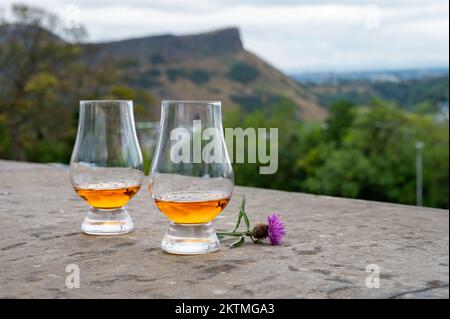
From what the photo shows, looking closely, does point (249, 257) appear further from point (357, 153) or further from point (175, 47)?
point (175, 47)

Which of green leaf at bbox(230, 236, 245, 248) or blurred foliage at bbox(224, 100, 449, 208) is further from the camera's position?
blurred foliage at bbox(224, 100, 449, 208)

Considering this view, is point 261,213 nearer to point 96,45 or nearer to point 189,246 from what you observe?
point 189,246

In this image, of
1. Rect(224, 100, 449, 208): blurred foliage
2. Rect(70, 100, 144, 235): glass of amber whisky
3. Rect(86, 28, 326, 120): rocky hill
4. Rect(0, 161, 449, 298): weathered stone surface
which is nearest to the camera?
Rect(0, 161, 449, 298): weathered stone surface

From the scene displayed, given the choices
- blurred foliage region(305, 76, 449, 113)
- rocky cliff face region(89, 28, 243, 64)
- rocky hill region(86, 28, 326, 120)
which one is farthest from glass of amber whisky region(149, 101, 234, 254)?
rocky cliff face region(89, 28, 243, 64)

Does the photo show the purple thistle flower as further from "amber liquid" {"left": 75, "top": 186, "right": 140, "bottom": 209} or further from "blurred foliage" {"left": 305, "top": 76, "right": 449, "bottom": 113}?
"blurred foliage" {"left": 305, "top": 76, "right": 449, "bottom": 113}

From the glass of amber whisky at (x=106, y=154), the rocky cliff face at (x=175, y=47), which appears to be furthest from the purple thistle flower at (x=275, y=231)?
the rocky cliff face at (x=175, y=47)

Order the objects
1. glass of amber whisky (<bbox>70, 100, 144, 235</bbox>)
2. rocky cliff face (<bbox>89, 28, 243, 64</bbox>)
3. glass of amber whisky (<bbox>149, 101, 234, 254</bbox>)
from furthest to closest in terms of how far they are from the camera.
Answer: rocky cliff face (<bbox>89, 28, 243, 64</bbox>)
glass of amber whisky (<bbox>70, 100, 144, 235</bbox>)
glass of amber whisky (<bbox>149, 101, 234, 254</bbox>)
